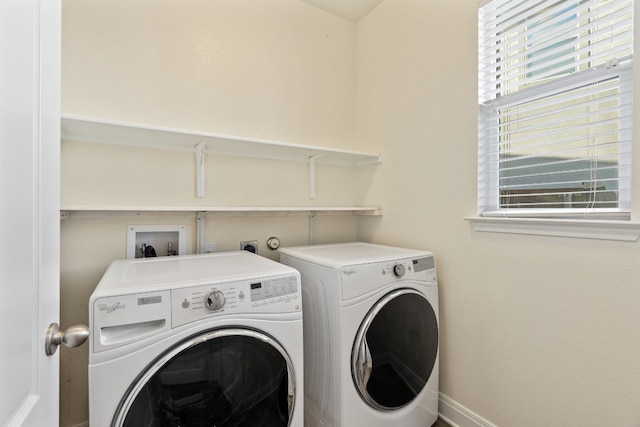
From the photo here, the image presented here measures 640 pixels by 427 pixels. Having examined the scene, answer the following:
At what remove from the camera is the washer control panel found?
3.35 feet

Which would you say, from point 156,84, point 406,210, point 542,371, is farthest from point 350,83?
point 542,371

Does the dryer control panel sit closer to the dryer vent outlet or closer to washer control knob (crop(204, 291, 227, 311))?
washer control knob (crop(204, 291, 227, 311))

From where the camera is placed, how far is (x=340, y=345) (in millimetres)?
1295

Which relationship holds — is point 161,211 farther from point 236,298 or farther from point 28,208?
point 28,208

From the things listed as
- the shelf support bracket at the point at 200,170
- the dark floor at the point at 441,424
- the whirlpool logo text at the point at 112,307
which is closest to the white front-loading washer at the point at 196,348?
the whirlpool logo text at the point at 112,307

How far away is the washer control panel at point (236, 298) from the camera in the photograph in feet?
3.35

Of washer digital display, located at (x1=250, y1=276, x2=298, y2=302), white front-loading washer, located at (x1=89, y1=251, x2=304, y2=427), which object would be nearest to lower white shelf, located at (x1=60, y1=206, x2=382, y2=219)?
white front-loading washer, located at (x1=89, y1=251, x2=304, y2=427)

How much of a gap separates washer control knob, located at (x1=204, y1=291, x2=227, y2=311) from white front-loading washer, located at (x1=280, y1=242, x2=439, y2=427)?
1.58 ft

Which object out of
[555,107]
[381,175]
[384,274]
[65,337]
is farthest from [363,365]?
[555,107]

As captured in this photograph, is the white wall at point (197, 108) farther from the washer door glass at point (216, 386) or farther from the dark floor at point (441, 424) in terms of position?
the dark floor at point (441, 424)

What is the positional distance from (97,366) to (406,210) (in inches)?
64.1

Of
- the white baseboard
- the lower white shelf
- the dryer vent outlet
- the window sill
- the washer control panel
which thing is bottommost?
the white baseboard

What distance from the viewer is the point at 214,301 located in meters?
1.05

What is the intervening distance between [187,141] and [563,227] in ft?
5.86
